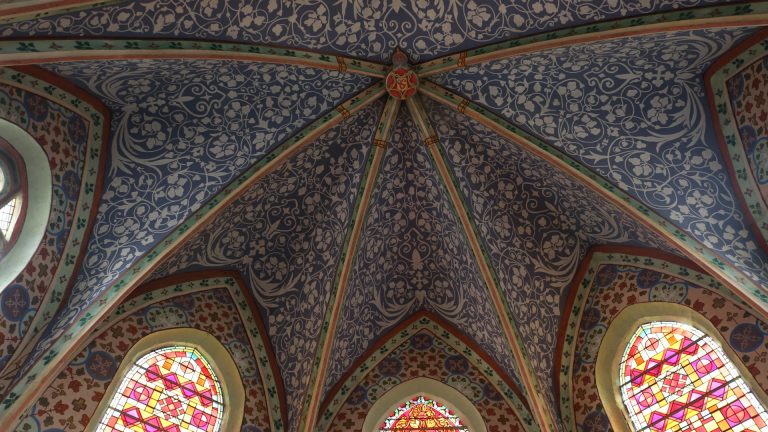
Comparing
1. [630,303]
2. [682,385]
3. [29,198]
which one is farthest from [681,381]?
[29,198]

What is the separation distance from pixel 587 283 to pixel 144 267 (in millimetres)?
5858

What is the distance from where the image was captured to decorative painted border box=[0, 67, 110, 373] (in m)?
8.43

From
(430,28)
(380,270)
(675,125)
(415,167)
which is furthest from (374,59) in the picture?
(675,125)

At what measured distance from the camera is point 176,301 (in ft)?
33.6

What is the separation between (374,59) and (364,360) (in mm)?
4252

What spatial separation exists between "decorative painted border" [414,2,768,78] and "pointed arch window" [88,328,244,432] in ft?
15.3

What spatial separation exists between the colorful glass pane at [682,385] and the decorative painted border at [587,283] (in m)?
0.66

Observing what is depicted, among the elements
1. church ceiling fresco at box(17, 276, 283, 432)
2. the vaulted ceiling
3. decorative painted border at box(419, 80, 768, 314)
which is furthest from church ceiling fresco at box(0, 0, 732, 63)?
church ceiling fresco at box(17, 276, 283, 432)

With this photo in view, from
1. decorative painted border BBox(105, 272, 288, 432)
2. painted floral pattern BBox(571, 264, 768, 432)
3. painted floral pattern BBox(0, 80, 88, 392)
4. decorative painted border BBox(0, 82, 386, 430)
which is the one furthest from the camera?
decorative painted border BBox(105, 272, 288, 432)

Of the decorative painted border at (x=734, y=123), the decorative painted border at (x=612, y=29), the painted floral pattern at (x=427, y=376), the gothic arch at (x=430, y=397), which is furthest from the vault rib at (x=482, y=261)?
the decorative painted border at (x=734, y=123)

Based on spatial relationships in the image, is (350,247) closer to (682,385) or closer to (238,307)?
(238,307)

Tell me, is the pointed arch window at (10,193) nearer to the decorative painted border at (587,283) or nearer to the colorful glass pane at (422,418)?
the colorful glass pane at (422,418)

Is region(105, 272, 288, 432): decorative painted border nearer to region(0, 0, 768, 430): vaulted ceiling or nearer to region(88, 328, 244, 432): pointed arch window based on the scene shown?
region(0, 0, 768, 430): vaulted ceiling

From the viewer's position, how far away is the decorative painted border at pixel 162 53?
7.70 m
